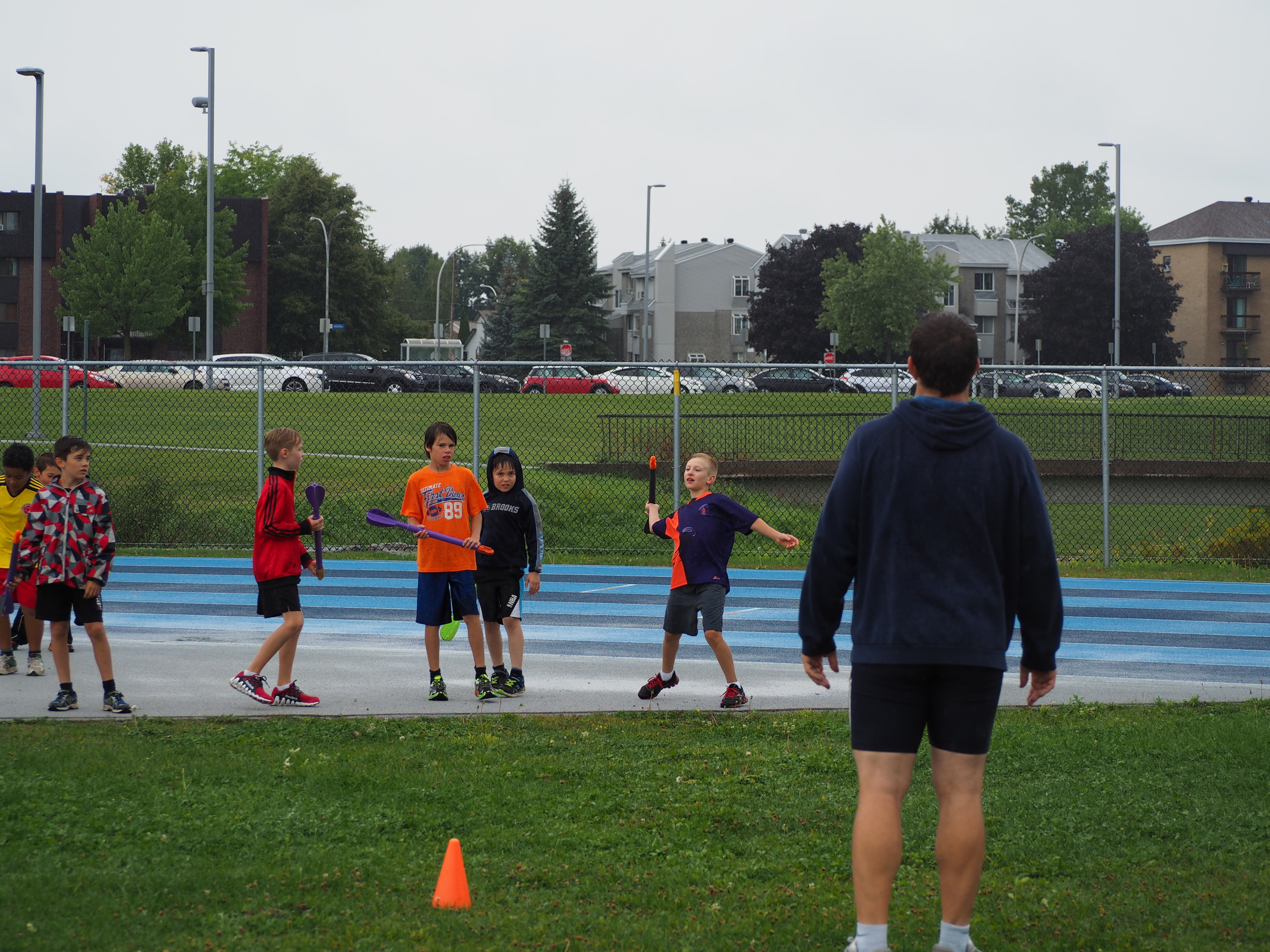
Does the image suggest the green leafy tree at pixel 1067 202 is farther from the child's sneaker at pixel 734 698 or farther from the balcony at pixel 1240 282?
the child's sneaker at pixel 734 698

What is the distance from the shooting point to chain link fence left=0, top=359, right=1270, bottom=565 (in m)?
16.2

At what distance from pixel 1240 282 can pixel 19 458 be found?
8899cm

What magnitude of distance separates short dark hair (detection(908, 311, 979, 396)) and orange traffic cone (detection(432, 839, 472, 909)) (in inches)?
86.9

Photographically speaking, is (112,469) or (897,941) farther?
(112,469)

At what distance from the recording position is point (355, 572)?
14.3m

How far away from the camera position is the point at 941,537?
3670mm

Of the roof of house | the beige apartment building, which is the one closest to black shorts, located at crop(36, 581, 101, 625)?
the beige apartment building

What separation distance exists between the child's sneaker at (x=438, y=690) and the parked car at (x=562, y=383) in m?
8.51

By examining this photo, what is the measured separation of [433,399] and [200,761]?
438 inches

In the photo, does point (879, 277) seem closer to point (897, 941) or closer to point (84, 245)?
point (84, 245)

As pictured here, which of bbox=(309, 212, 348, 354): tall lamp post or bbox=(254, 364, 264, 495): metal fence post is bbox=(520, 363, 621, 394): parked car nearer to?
bbox=(254, 364, 264, 495): metal fence post

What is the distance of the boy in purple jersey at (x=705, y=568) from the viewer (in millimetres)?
7703

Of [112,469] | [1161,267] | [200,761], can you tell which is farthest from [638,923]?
[1161,267]

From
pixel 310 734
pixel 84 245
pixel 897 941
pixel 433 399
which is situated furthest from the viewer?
pixel 84 245
